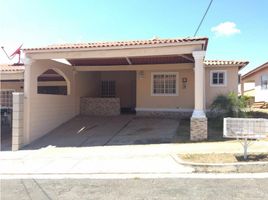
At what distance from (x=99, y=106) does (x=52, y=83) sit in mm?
3018

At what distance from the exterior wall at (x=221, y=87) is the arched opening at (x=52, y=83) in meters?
7.64

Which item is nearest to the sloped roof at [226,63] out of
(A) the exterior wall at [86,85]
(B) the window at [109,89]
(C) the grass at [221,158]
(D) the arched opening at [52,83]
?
(B) the window at [109,89]

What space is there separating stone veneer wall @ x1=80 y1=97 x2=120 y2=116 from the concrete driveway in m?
0.99

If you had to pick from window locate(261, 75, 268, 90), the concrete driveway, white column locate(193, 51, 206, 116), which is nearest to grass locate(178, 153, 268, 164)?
→ the concrete driveway

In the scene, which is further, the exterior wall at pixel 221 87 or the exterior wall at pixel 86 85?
the exterior wall at pixel 86 85

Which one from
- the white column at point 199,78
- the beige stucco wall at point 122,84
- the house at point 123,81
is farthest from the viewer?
the beige stucco wall at point 122,84

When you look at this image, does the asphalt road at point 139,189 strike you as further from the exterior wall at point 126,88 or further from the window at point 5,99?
the exterior wall at point 126,88

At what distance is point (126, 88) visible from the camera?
22203mm

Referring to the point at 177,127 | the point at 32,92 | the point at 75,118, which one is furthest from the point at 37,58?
the point at 177,127

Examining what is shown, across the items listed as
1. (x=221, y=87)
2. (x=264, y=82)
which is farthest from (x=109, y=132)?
(x=264, y=82)

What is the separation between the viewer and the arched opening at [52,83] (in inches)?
772

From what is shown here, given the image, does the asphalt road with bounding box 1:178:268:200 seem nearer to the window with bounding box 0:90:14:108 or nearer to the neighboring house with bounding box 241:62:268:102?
the window with bounding box 0:90:14:108

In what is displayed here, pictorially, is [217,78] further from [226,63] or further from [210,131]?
[210,131]

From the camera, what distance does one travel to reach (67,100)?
18.2m
